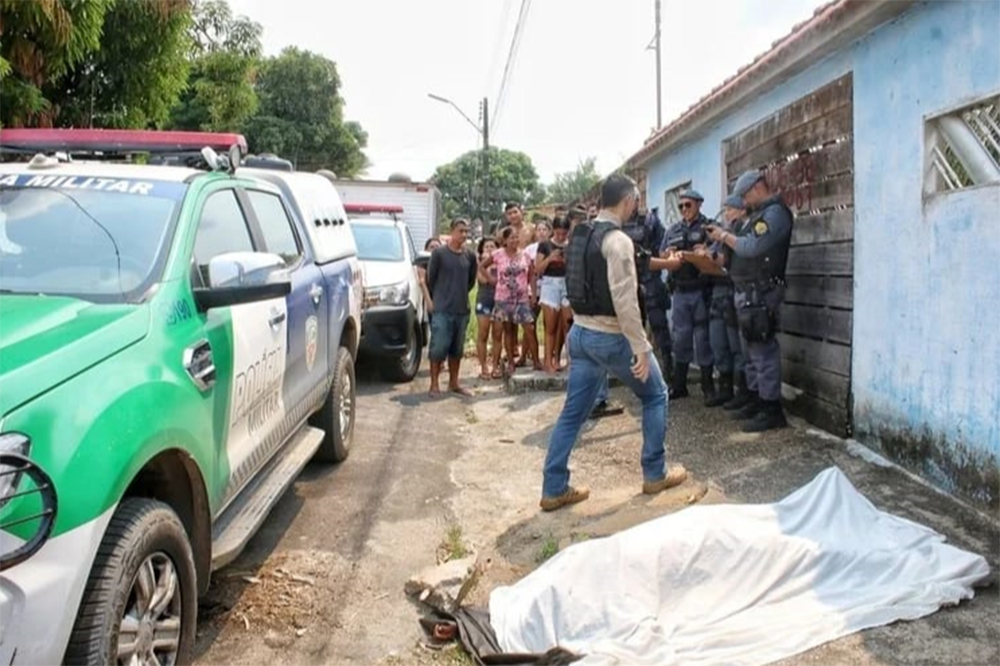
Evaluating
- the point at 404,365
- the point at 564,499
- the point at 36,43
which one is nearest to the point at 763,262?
the point at 564,499

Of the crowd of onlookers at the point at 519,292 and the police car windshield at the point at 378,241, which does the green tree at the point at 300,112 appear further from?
the crowd of onlookers at the point at 519,292

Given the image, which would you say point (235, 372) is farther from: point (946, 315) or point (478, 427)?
point (478, 427)

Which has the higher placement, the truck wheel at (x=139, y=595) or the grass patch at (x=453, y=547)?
the truck wheel at (x=139, y=595)

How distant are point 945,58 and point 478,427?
4.50 metres

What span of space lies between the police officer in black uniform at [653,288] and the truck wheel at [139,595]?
209 inches

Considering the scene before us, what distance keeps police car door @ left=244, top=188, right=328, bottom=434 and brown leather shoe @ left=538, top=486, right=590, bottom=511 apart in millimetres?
1489

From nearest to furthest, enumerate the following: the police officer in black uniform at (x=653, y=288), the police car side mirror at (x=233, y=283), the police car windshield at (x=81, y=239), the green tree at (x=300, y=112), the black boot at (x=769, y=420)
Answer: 1. the police car windshield at (x=81, y=239)
2. the police car side mirror at (x=233, y=283)
3. the black boot at (x=769, y=420)
4. the police officer in black uniform at (x=653, y=288)
5. the green tree at (x=300, y=112)

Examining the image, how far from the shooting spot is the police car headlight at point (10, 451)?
1962mm

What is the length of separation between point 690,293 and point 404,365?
368 cm

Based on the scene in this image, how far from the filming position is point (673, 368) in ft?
24.8

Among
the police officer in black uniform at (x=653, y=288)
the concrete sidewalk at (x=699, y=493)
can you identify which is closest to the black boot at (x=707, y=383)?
the concrete sidewalk at (x=699, y=493)

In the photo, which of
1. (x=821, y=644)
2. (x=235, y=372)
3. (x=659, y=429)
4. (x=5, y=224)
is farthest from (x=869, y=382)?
(x=5, y=224)

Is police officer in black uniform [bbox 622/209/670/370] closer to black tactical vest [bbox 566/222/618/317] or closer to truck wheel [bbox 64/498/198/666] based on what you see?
black tactical vest [bbox 566/222/618/317]

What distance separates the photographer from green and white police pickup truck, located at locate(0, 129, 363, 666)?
209 centimetres
